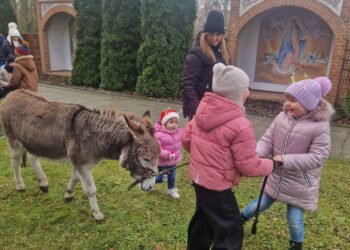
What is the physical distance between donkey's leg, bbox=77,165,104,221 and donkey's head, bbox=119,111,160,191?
0.62 m

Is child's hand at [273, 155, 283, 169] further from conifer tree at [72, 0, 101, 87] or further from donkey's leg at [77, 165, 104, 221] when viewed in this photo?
conifer tree at [72, 0, 101, 87]

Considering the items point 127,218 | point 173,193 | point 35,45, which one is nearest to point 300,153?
point 173,193

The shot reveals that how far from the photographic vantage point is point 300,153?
109 inches

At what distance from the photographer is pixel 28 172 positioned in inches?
198

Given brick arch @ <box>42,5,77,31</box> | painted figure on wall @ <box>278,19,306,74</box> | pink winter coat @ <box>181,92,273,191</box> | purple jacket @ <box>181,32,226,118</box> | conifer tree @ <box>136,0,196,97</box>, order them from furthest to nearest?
brick arch @ <box>42,5,77,31</box> → painted figure on wall @ <box>278,19,306,74</box> → conifer tree @ <box>136,0,196,97</box> → purple jacket @ <box>181,32,226,118</box> → pink winter coat @ <box>181,92,273,191</box>

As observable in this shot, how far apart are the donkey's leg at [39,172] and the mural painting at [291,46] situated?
9399mm

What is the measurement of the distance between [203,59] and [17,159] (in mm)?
2785

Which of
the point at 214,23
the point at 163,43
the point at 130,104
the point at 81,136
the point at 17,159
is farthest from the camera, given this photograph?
the point at 163,43

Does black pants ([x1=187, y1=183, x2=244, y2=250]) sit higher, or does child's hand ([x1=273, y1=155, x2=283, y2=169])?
child's hand ([x1=273, y1=155, x2=283, y2=169])

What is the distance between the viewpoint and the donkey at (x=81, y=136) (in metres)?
3.10

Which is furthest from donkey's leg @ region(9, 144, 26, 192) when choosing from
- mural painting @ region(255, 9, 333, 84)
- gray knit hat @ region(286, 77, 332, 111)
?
mural painting @ region(255, 9, 333, 84)

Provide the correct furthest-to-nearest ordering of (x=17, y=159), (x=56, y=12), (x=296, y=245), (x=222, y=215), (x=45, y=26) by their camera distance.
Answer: (x=45, y=26) → (x=56, y=12) → (x=17, y=159) → (x=296, y=245) → (x=222, y=215)

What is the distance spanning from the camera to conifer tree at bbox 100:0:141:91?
440 inches

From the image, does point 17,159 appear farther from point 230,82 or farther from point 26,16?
point 26,16
